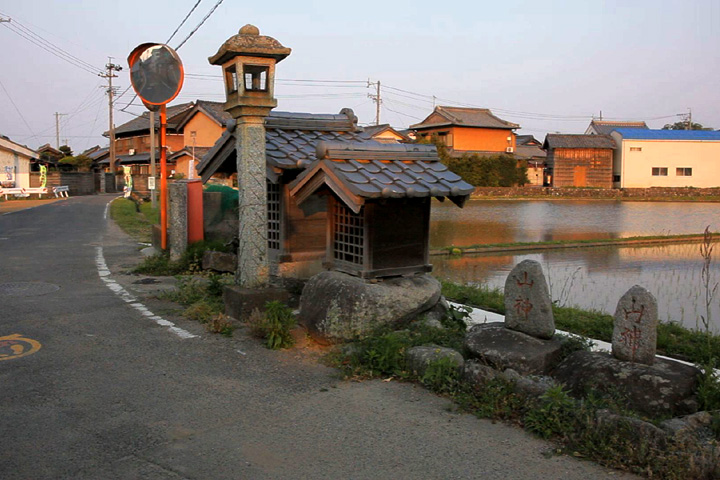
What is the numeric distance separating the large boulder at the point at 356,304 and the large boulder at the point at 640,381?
205cm

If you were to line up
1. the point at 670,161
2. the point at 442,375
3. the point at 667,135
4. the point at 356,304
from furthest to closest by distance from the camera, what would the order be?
the point at 667,135 < the point at 670,161 < the point at 356,304 < the point at 442,375

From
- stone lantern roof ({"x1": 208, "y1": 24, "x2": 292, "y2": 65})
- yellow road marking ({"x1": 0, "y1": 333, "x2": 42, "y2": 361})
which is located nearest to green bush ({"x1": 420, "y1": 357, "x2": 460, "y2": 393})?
yellow road marking ({"x1": 0, "y1": 333, "x2": 42, "y2": 361})

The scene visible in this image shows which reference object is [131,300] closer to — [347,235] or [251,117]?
[251,117]

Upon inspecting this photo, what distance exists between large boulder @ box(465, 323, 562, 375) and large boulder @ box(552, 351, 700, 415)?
0.26 m

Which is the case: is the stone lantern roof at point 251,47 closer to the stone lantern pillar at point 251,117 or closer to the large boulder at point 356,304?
the stone lantern pillar at point 251,117

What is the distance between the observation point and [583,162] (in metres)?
53.6

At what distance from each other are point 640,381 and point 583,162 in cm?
5266

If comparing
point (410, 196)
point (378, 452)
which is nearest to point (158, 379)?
point (378, 452)

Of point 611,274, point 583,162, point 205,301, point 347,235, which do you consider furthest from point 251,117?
point 583,162

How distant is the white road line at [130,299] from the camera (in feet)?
23.1

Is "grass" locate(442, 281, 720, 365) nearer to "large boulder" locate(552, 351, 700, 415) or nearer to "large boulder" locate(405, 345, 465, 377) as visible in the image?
"large boulder" locate(552, 351, 700, 415)

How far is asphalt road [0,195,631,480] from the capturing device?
12.6 ft

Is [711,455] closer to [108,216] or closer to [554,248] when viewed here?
[554,248]

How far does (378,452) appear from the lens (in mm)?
4078
